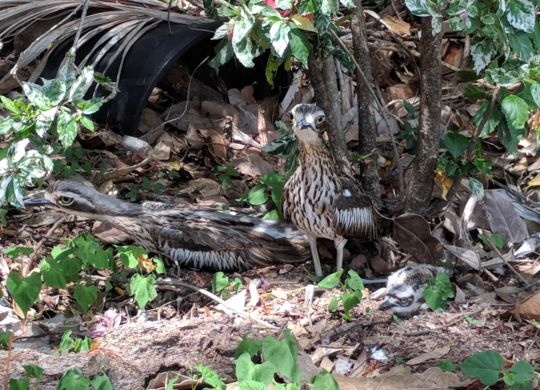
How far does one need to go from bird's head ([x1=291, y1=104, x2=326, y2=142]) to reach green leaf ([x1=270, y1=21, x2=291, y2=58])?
96 cm

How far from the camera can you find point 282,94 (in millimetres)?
6492

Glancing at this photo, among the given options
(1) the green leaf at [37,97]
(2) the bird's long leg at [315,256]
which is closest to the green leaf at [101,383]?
(1) the green leaf at [37,97]

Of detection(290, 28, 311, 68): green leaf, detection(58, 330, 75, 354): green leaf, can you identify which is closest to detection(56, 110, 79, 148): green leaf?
detection(58, 330, 75, 354): green leaf

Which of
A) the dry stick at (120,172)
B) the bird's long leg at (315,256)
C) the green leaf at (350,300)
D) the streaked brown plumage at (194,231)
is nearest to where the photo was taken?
the green leaf at (350,300)

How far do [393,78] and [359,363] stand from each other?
2.96 metres

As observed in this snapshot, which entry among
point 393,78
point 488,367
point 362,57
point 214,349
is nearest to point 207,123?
point 393,78

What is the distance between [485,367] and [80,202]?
2.61m

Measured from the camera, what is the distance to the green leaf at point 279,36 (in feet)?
11.4

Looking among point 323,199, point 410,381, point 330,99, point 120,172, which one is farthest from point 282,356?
point 120,172

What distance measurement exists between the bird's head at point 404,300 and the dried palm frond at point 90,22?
8.29 ft

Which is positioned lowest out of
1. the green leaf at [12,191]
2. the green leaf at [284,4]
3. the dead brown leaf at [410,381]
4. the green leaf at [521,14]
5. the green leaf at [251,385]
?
the dead brown leaf at [410,381]

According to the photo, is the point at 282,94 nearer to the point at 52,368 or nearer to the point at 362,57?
the point at 362,57

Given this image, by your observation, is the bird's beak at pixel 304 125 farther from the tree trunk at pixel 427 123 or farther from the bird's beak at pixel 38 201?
the bird's beak at pixel 38 201

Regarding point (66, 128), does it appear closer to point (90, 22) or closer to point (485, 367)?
point (485, 367)
